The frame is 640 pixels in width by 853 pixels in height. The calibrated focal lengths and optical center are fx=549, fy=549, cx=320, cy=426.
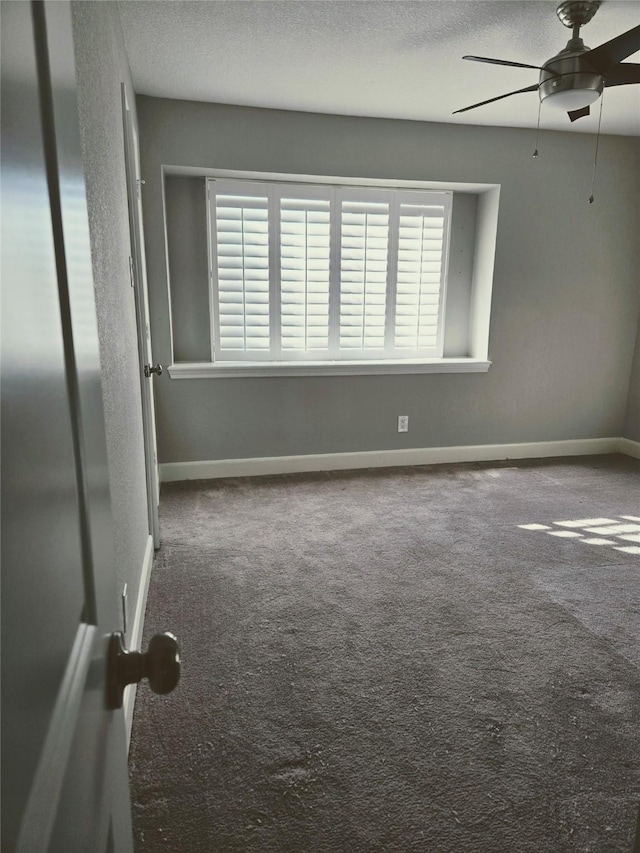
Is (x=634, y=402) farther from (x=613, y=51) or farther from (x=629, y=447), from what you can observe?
(x=613, y=51)

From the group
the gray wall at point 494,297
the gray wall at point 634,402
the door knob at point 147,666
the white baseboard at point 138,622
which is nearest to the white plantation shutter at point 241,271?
the gray wall at point 494,297

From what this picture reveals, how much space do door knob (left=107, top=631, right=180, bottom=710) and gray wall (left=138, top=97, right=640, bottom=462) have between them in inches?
130

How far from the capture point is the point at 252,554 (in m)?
2.84

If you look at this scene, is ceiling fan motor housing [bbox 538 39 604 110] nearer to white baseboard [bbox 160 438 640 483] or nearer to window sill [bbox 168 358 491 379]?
window sill [bbox 168 358 491 379]

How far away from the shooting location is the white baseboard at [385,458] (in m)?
3.98

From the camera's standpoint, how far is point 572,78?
7.63 feet

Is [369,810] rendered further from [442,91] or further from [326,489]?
[442,91]

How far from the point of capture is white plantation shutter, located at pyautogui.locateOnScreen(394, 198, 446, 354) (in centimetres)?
415

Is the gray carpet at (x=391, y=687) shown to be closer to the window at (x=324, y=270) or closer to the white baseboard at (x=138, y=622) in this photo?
the white baseboard at (x=138, y=622)

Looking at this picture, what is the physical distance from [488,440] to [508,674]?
2.81 meters

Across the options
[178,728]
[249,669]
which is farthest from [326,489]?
[178,728]

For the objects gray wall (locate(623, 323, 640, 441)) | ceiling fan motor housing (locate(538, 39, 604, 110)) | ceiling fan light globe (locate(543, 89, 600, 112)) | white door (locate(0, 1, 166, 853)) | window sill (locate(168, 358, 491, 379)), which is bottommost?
gray wall (locate(623, 323, 640, 441))

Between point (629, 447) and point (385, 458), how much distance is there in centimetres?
219

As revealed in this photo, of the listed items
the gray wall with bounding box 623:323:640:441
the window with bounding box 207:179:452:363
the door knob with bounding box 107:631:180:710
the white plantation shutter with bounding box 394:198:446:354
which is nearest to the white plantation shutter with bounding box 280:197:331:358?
the window with bounding box 207:179:452:363
